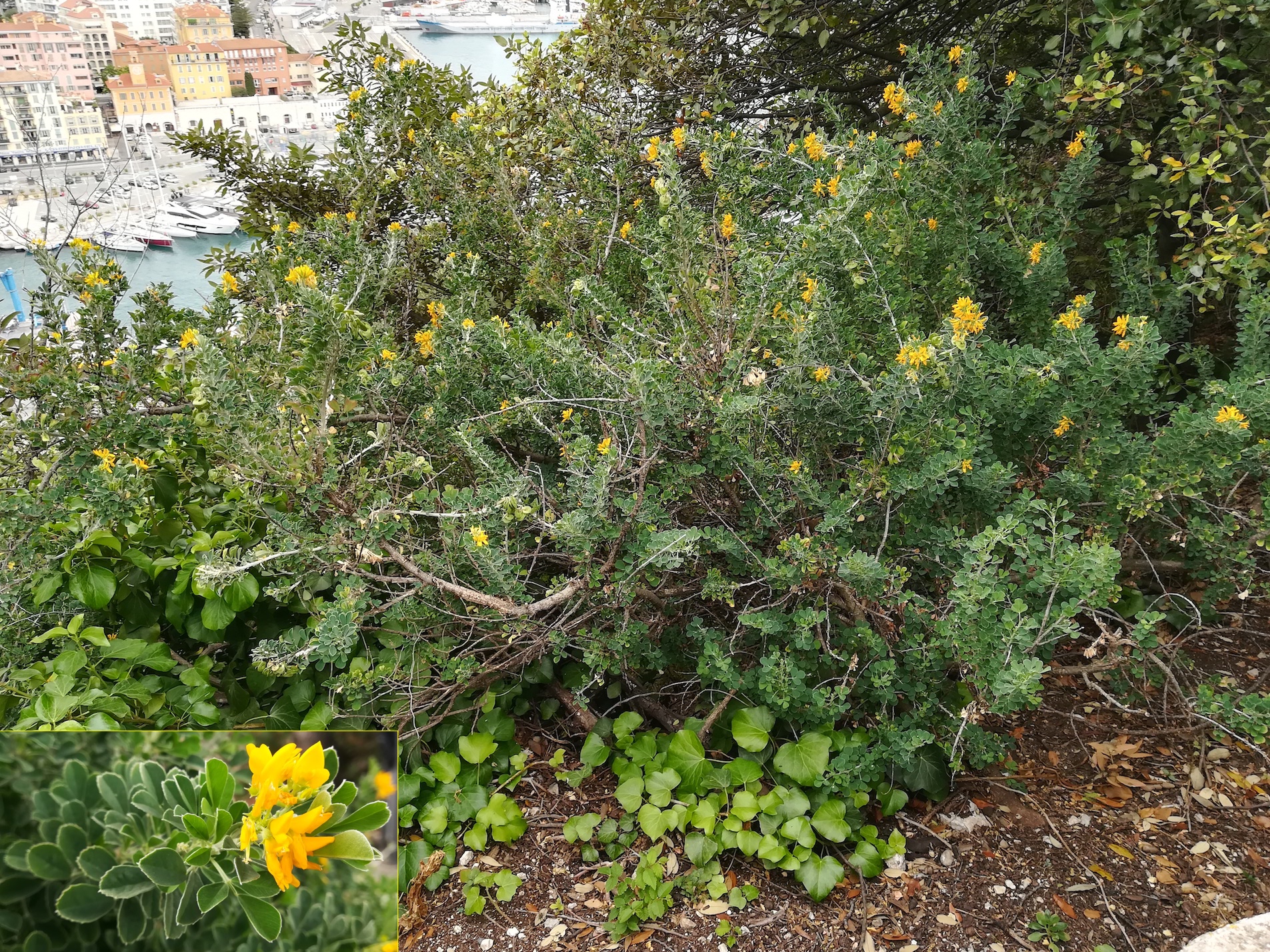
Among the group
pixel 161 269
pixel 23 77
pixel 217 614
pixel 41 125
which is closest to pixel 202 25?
pixel 23 77

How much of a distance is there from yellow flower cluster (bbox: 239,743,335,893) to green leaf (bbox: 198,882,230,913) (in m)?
0.02

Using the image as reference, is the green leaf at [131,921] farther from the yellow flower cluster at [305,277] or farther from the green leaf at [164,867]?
the yellow flower cluster at [305,277]

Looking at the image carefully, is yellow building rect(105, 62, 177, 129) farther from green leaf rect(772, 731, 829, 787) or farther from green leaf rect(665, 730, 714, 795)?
green leaf rect(772, 731, 829, 787)

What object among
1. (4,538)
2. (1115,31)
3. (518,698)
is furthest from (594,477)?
(1115,31)

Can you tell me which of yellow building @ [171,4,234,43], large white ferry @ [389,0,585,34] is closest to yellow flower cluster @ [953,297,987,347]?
large white ferry @ [389,0,585,34]

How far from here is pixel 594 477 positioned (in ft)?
5.77

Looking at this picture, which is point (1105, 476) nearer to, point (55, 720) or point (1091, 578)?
point (1091, 578)

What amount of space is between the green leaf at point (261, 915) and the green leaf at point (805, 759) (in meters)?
1.56

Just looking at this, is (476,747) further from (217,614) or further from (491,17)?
(491,17)

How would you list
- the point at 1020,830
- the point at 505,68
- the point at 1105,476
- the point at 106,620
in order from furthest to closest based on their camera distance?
the point at 505,68 → the point at 106,620 → the point at 1105,476 → the point at 1020,830

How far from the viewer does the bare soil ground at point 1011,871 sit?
171cm

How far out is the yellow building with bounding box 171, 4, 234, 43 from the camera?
7129 millimetres

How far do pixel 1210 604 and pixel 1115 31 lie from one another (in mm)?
1792

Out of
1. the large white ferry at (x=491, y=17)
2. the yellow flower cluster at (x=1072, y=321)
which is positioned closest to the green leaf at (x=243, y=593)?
the yellow flower cluster at (x=1072, y=321)
